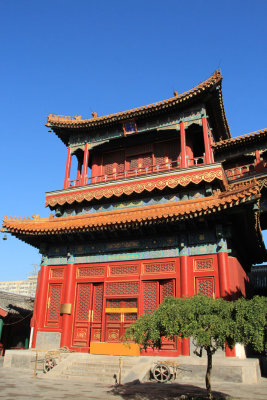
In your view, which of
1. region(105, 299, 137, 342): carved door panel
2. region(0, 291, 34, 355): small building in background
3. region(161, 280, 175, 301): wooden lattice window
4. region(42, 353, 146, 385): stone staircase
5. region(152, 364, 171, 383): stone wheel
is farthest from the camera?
region(0, 291, 34, 355): small building in background

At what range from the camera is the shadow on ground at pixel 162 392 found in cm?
812

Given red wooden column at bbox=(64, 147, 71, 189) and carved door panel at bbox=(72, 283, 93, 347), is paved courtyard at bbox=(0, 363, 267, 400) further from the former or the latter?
red wooden column at bbox=(64, 147, 71, 189)

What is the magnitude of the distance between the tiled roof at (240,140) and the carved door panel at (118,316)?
37.6ft

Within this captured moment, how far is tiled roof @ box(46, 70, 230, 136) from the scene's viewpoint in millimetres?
16203

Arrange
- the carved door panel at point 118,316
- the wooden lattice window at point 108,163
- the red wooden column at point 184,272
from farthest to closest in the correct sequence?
the wooden lattice window at point 108,163 → the carved door panel at point 118,316 → the red wooden column at point 184,272

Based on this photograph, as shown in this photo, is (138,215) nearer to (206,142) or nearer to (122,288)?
(122,288)

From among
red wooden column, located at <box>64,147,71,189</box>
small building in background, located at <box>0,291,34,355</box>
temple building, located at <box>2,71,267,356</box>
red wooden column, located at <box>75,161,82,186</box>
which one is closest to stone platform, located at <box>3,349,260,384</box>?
temple building, located at <box>2,71,267,356</box>

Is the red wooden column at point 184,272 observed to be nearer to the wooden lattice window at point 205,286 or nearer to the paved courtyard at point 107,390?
the wooden lattice window at point 205,286

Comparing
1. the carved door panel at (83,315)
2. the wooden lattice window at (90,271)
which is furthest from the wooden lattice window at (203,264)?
the carved door panel at (83,315)

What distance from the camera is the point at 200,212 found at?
12.4 m

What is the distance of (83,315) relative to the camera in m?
14.6

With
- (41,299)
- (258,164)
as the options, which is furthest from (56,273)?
(258,164)

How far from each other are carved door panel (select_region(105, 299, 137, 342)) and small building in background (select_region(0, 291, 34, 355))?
6.44 metres

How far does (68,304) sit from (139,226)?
4.73 m
